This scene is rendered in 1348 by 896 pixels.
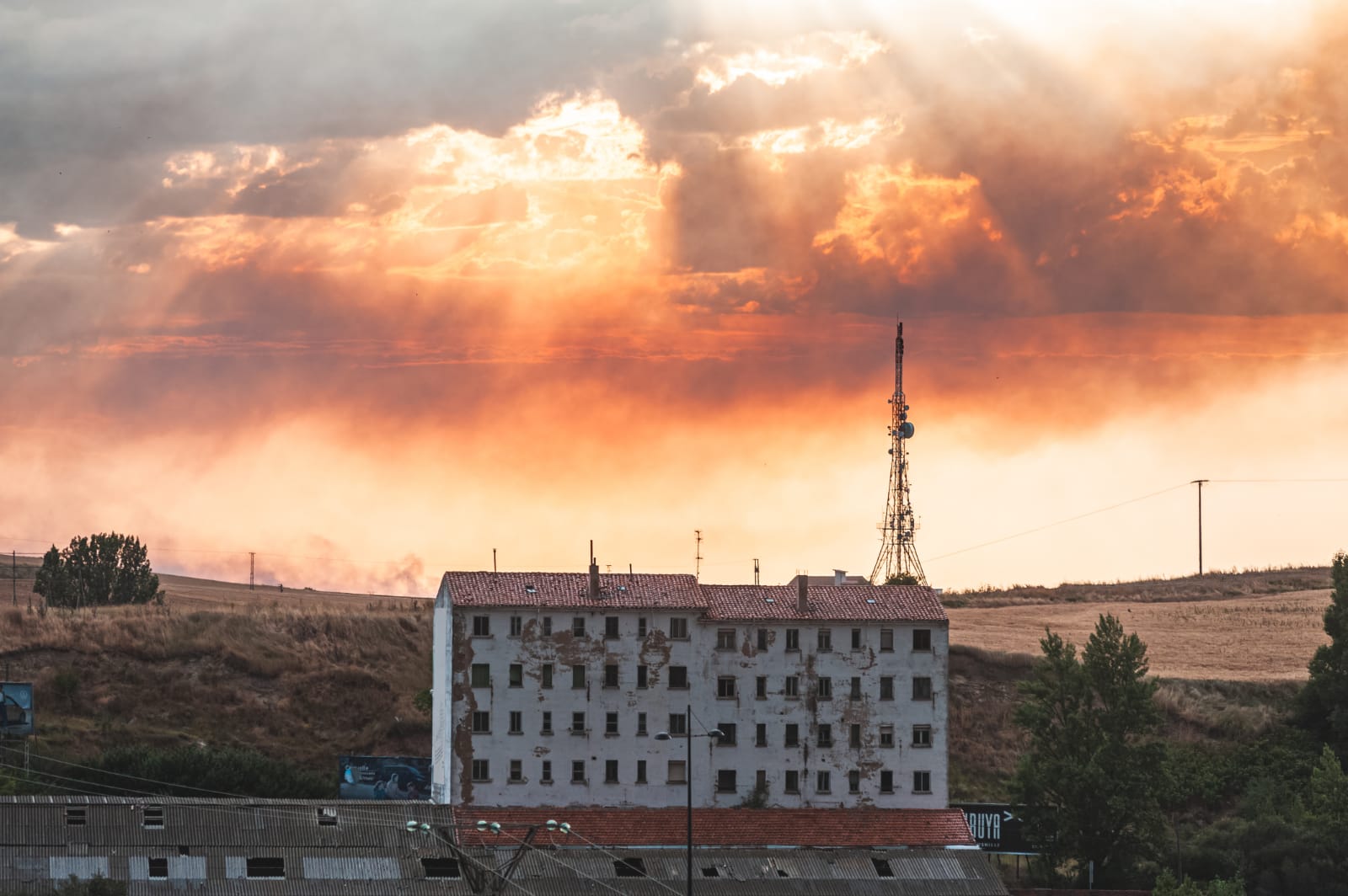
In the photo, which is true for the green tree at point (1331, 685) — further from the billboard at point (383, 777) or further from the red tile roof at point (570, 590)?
the billboard at point (383, 777)

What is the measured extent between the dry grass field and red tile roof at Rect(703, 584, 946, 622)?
2608cm

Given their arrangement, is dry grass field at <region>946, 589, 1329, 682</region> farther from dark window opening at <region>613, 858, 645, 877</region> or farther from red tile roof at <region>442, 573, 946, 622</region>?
dark window opening at <region>613, 858, 645, 877</region>

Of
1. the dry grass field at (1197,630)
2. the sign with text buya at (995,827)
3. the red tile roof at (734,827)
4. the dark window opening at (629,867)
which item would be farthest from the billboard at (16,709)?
the dry grass field at (1197,630)

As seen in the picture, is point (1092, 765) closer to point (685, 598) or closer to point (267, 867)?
point (685, 598)

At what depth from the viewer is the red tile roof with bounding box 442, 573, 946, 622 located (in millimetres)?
106938

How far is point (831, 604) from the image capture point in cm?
11000

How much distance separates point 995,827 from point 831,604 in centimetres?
1536

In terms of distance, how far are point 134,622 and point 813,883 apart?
55652mm

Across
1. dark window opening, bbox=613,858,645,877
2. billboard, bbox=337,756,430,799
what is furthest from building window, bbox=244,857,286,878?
dark window opening, bbox=613,858,645,877

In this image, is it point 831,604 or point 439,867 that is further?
point 831,604

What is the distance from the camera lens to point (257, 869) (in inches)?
3804

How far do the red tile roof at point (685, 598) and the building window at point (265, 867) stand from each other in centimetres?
1697

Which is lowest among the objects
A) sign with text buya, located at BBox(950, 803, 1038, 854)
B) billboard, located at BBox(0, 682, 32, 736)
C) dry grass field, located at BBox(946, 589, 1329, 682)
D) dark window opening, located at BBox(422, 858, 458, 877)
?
dark window opening, located at BBox(422, 858, 458, 877)

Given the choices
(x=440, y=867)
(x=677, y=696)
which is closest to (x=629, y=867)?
(x=440, y=867)
